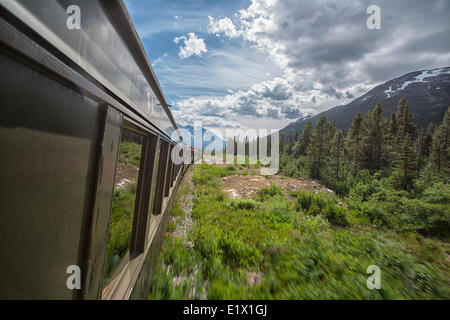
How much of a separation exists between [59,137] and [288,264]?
11.8 feet

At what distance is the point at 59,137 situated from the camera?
2.51ft

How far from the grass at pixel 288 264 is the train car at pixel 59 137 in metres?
1.62

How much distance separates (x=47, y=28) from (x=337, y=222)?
738cm

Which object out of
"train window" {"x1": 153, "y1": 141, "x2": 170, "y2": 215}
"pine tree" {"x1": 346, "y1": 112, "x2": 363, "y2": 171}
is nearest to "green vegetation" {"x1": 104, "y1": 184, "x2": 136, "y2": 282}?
"train window" {"x1": 153, "y1": 141, "x2": 170, "y2": 215}

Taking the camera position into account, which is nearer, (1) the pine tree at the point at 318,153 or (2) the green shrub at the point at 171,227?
(2) the green shrub at the point at 171,227

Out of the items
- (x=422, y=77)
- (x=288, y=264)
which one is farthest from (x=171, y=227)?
(x=422, y=77)

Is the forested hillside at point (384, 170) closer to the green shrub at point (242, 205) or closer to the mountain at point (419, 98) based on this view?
the green shrub at point (242, 205)

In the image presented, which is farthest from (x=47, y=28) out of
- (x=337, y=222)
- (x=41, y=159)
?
(x=337, y=222)

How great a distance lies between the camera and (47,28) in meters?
0.67

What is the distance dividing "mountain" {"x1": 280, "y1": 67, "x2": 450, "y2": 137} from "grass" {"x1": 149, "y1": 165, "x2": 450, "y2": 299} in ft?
453

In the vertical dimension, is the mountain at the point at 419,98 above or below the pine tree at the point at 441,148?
above

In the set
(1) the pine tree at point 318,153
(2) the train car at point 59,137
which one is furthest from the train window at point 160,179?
(1) the pine tree at point 318,153

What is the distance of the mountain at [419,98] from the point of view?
441 ft
